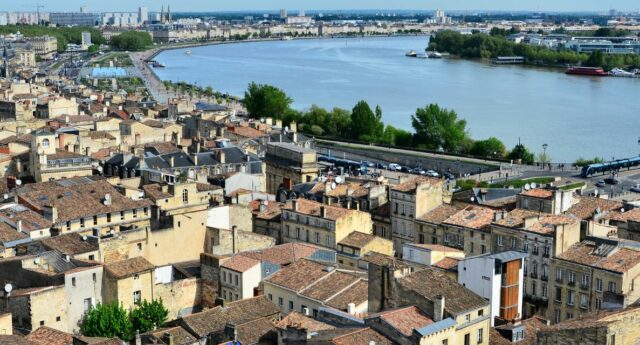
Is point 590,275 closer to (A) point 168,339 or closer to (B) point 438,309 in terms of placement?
(B) point 438,309

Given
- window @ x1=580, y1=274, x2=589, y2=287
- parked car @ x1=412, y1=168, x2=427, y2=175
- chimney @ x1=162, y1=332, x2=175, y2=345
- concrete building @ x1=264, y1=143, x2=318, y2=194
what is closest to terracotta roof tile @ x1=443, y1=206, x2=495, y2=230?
window @ x1=580, y1=274, x2=589, y2=287

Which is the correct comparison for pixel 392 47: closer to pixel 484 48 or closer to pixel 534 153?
pixel 484 48

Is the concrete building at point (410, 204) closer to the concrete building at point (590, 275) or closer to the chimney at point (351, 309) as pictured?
the concrete building at point (590, 275)

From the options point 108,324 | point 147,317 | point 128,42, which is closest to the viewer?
point 108,324

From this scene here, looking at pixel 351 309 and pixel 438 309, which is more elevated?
pixel 438 309

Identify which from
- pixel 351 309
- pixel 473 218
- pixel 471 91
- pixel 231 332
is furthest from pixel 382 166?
pixel 471 91

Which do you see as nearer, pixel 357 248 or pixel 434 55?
pixel 357 248
